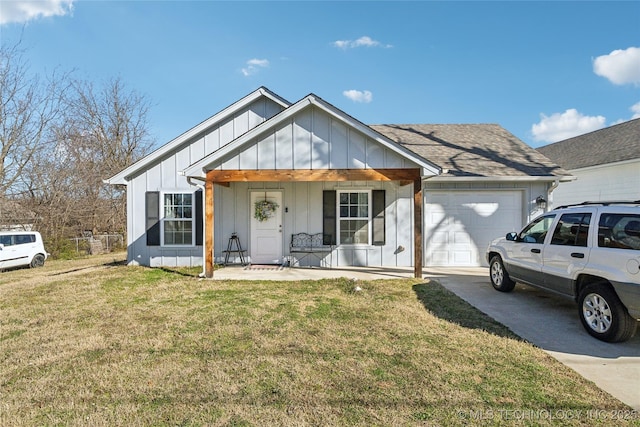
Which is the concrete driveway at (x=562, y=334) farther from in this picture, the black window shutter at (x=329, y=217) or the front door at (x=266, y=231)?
the front door at (x=266, y=231)

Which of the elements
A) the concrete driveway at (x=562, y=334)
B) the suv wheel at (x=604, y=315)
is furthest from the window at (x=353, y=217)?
the suv wheel at (x=604, y=315)

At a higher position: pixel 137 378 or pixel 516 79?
pixel 516 79

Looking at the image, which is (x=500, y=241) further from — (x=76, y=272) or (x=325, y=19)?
(x=76, y=272)

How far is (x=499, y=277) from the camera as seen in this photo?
675 cm

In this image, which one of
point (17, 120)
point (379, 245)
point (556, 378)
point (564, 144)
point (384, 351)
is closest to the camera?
point (556, 378)

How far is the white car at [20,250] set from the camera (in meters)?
10.4

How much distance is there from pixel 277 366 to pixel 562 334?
3883mm

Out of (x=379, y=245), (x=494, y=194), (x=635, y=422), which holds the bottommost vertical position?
(x=635, y=422)

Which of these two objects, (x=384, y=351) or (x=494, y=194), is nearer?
(x=384, y=351)

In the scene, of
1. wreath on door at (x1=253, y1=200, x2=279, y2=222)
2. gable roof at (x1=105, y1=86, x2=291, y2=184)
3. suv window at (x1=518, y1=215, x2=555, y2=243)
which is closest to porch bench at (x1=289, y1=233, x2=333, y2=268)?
wreath on door at (x1=253, y1=200, x2=279, y2=222)

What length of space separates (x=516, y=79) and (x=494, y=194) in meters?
9.25

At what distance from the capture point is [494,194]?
9.54 metres

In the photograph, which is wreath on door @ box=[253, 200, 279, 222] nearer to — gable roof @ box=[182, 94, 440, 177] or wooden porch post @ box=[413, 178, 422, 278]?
gable roof @ box=[182, 94, 440, 177]

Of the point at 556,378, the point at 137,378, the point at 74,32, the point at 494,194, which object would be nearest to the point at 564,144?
the point at 494,194
